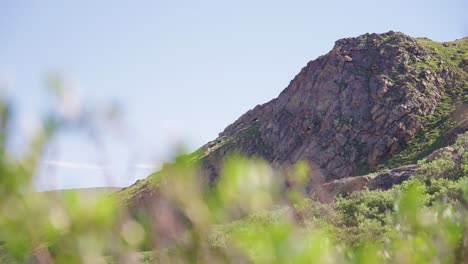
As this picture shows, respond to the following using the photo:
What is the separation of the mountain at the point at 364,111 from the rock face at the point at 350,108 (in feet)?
0.33

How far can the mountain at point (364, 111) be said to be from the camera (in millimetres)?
50938

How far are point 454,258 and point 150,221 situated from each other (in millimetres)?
1395

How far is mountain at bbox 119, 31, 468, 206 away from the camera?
2005 inches

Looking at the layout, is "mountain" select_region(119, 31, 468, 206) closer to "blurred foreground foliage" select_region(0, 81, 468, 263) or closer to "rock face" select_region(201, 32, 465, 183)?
"rock face" select_region(201, 32, 465, 183)

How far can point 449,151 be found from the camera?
31484mm

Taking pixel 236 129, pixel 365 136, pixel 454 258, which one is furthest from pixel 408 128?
pixel 454 258

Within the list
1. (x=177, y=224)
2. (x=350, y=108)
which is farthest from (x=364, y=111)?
(x=177, y=224)

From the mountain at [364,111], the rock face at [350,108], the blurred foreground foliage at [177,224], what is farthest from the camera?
the rock face at [350,108]

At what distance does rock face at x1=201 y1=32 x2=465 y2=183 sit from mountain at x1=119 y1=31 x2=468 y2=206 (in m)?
0.10

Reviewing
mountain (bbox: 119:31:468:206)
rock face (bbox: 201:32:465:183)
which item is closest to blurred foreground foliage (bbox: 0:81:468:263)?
mountain (bbox: 119:31:468:206)

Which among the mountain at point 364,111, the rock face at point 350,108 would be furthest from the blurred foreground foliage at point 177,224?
the rock face at point 350,108

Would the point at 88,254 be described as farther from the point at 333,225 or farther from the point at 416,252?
the point at 333,225

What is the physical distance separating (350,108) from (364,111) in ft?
5.44

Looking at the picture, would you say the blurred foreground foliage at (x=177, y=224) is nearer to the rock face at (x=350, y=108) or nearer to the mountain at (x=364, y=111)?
the mountain at (x=364, y=111)
